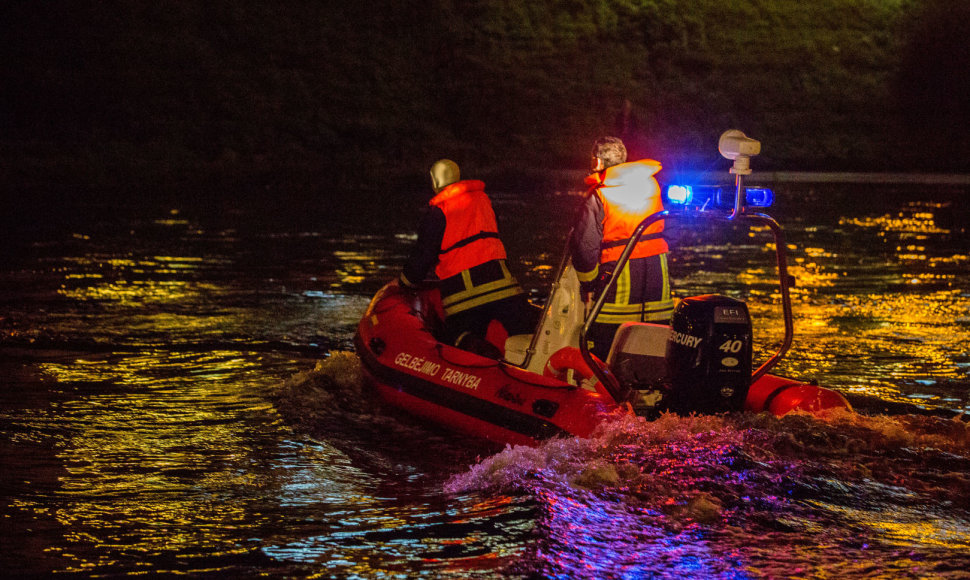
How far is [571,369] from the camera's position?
571 cm

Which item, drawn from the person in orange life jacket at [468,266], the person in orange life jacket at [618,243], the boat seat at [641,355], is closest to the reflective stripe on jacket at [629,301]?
the person in orange life jacket at [618,243]

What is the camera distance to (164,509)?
15.7ft

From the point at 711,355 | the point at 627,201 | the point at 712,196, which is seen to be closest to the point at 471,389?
the point at 627,201

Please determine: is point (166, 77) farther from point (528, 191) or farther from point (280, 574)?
point (280, 574)

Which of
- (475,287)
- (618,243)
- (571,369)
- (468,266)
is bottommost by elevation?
(571,369)

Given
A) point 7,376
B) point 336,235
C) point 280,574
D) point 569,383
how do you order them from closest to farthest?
point 280,574 < point 569,383 < point 7,376 < point 336,235

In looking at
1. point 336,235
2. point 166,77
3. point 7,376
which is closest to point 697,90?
point 166,77

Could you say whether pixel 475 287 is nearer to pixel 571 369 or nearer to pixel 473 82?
pixel 571 369

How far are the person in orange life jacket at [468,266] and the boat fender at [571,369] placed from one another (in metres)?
0.79

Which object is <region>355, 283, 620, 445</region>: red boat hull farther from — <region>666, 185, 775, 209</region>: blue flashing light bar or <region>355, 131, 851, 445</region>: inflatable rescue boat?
<region>666, 185, 775, 209</region>: blue flashing light bar

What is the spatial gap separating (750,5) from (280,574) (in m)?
42.7

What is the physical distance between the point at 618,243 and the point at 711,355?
3.28 ft

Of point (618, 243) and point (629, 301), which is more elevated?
point (618, 243)

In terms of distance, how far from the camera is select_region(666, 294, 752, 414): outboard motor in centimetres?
482
